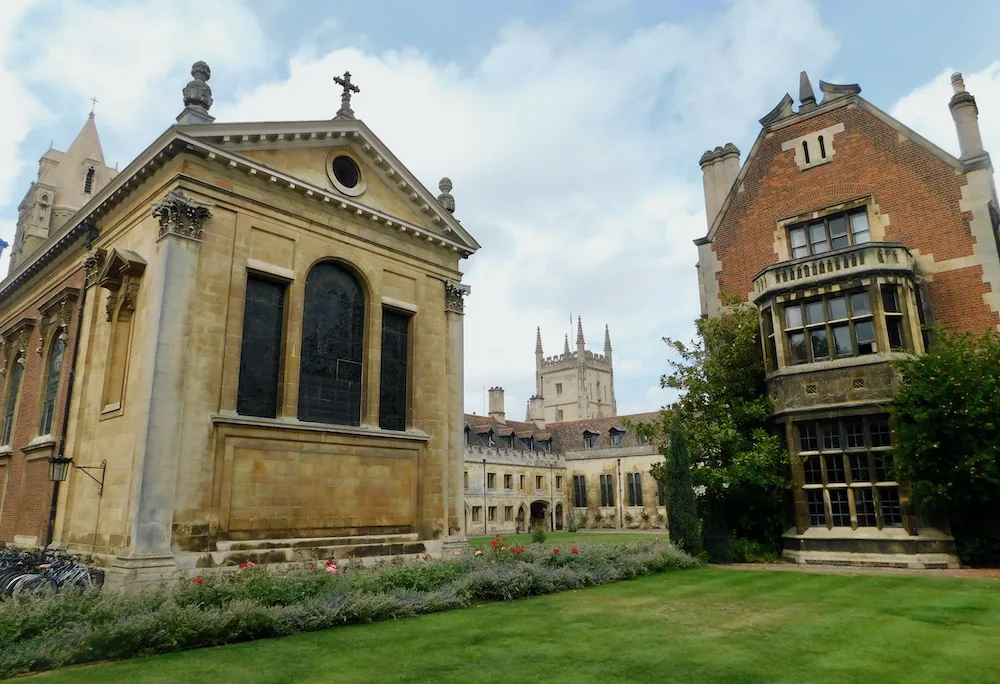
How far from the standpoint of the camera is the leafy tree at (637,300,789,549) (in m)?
20.6

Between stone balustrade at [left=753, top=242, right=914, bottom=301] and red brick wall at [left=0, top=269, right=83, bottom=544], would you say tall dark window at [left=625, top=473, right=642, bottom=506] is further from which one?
red brick wall at [left=0, top=269, right=83, bottom=544]

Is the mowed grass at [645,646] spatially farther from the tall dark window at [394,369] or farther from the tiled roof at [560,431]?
the tiled roof at [560,431]

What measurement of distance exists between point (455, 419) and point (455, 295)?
171 inches

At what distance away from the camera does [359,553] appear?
17.9 m

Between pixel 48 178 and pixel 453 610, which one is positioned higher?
pixel 48 178

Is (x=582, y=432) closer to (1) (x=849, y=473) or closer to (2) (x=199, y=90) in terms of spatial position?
(1) (x=849, y=473)

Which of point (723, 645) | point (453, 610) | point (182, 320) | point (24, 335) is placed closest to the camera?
point (723, 645)

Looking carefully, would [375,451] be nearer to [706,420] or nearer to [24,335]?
[706,420]

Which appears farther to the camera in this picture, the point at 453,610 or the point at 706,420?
the point at 706,420

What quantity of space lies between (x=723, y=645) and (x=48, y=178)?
46.5 metres

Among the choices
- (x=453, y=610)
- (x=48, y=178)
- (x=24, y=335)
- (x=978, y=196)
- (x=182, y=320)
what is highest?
(x=48, y=178)

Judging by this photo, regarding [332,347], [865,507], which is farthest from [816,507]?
[332,347]

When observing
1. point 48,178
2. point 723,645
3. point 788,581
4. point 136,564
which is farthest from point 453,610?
point 48,178

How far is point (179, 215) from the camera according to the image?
15.8 m
